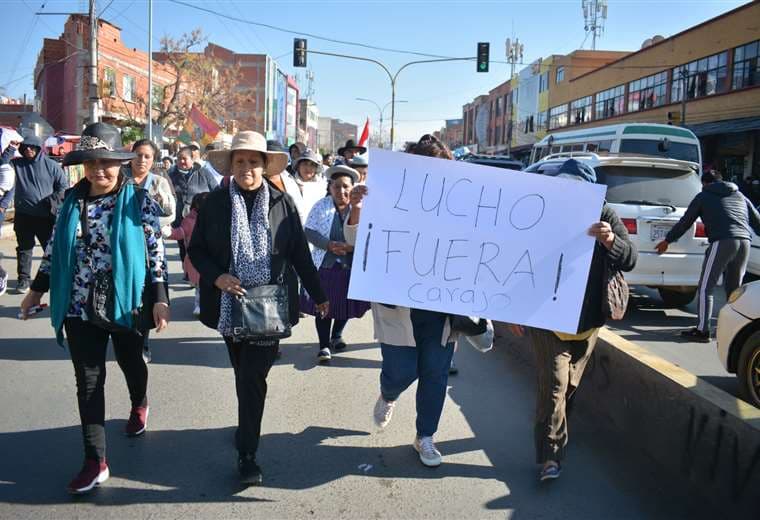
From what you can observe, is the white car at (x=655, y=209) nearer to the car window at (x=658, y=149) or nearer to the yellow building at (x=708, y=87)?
the car window at (x=658, y=149)

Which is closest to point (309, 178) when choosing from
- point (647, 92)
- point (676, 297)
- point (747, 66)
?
point (676, 297)

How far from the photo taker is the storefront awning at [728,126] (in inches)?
945

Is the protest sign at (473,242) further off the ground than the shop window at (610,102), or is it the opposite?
the shop window at (610,102)

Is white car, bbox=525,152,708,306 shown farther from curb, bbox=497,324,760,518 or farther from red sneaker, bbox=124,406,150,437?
red sneaker, bbox=124,406,150,437

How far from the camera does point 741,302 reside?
5.00m

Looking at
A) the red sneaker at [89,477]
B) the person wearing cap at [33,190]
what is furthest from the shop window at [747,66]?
the red sneaker at [89,477]

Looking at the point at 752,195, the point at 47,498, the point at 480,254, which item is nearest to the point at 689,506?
the point at 480,254

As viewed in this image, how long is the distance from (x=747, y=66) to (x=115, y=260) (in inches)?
1172

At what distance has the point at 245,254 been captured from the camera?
338 centimetres

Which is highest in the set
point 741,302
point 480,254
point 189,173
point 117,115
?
point 117,115

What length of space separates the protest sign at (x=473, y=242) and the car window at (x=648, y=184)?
174 inches

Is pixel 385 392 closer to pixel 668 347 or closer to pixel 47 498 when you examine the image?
pixel 47 498

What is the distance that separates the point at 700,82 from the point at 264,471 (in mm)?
32934

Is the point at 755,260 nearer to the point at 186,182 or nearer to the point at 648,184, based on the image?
the point at 648,184
